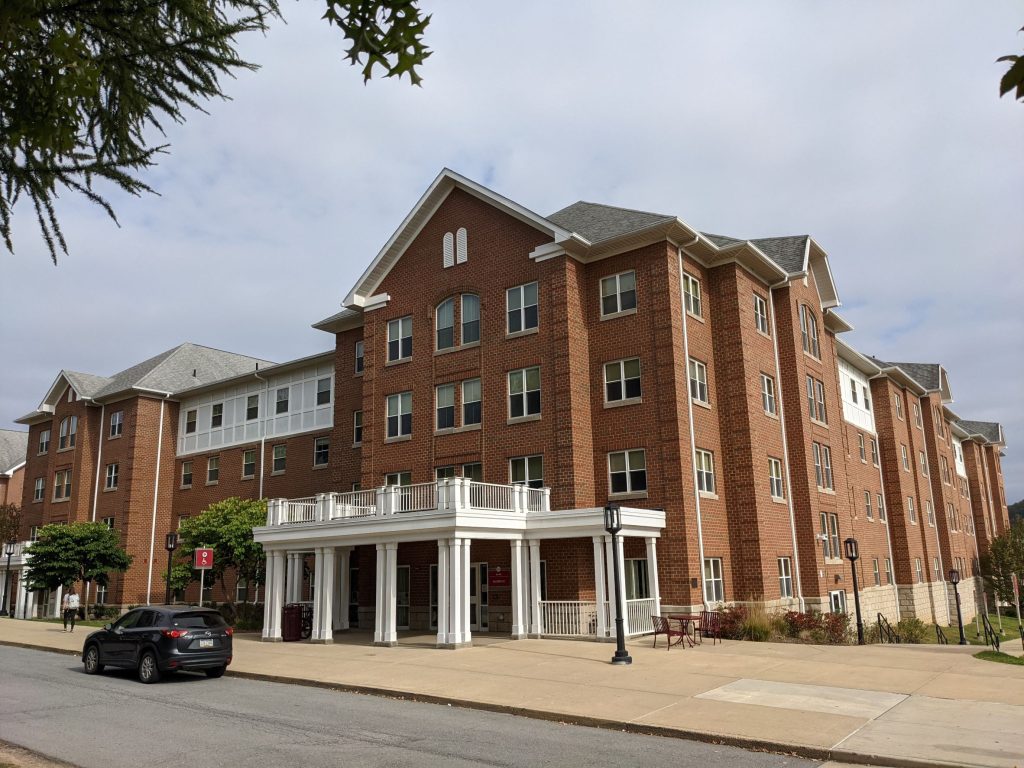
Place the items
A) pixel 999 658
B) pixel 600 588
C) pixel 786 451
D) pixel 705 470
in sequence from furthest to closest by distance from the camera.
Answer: pixel 786 451 < pixel 705 470 < pixel 600 588 < pixel 999 658

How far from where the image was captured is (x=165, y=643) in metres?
16.8

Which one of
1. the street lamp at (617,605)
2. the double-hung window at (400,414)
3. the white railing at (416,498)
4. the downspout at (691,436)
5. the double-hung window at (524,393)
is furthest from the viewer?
the double-hung window at (400,414)

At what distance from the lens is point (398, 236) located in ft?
103

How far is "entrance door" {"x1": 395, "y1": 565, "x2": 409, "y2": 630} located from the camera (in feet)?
94.8

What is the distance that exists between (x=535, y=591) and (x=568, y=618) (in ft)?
3.96

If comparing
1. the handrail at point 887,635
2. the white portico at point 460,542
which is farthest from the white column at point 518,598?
the handrail at point 887,635

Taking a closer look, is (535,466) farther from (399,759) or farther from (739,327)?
(399,759)

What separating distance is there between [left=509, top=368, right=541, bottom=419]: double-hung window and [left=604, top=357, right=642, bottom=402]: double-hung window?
7.36 ft

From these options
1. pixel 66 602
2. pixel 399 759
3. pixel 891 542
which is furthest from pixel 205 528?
pixel 891 542

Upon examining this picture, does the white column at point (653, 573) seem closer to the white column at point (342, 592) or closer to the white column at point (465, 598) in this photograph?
the white column at point (465, 598)

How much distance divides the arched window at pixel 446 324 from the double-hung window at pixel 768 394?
1100 cm

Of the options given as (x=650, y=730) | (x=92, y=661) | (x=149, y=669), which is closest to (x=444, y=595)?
(x=149, y=669)

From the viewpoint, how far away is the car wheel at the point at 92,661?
18375mm

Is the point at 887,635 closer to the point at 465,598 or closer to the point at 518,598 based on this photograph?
the point at 518,598
